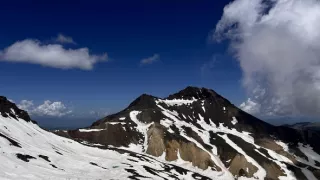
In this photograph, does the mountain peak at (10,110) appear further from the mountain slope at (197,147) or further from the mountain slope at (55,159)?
the mountain slope at (197,147)

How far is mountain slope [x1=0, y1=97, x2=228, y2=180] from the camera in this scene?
77825mm

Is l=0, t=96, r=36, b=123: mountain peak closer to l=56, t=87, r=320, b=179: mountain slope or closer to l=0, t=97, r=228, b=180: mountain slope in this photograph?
l=0, t=97, r=228, b=180: mountain slope

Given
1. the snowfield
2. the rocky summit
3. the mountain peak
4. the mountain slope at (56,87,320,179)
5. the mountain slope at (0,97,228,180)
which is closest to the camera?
the snowfield

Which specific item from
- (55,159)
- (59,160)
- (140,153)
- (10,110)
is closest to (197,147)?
(140,153)

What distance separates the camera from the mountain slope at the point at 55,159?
255ft

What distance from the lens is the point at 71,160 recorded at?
103m

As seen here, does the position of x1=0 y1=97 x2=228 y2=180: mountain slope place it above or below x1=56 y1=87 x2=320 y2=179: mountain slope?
below

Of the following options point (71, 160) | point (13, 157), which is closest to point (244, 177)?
point (71, 160)

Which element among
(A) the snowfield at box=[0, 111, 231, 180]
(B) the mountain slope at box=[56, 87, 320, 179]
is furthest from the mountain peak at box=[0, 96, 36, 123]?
(B) the mountain slope at box=[56, 87, 320, 179]

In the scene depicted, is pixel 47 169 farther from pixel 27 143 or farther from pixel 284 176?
pixel 284 176

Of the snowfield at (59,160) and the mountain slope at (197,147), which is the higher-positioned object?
the mountain slope at (197,147)

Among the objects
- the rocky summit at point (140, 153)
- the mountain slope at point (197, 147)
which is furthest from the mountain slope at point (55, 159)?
the mountain slope at point (197, 147)

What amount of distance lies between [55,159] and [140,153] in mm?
59377

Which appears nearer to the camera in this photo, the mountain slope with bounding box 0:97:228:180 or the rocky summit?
the mountain slope with bounding box 0:97:228:180
